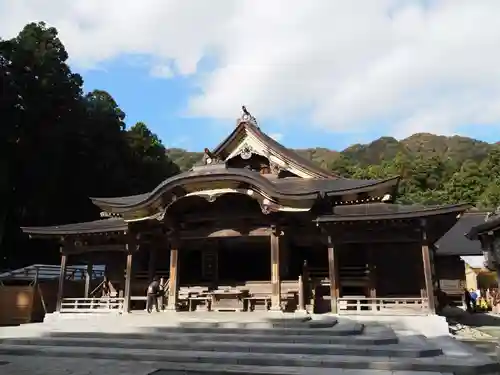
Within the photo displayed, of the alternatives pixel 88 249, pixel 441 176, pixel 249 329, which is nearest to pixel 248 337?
pixel 249 329

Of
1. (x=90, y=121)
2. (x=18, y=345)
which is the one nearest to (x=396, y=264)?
(x=18, y=345)

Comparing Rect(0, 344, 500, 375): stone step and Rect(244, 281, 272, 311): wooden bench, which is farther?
Rect(244, 281, 272, 311): wooden bench

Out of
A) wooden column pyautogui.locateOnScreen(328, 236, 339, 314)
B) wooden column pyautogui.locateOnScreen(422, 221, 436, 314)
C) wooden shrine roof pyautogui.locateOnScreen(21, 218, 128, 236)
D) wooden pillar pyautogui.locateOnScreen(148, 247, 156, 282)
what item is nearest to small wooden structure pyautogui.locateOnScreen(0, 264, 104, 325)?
wooden shrine roof pyautogui.locateOnScreen(21, 218, 128, 236)

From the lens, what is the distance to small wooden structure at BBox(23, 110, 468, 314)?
48.5 ft

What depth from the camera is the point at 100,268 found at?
2736 cm

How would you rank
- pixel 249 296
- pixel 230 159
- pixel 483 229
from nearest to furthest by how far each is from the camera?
pixel 483 229 < pixel 249 296 < pixel 230 159

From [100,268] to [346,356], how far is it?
2197 centimetres

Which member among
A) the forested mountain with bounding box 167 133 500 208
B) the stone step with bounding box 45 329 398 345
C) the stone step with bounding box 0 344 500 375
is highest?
the forested mountain with bounding box 167 133 500 208

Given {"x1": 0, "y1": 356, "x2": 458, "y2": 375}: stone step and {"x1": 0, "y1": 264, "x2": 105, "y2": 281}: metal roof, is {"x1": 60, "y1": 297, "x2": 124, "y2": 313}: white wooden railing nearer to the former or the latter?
{"x1": 0, "y1": 264, "x2": 105, "y2": 281}: metal roof

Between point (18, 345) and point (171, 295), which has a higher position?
point (171, 295)

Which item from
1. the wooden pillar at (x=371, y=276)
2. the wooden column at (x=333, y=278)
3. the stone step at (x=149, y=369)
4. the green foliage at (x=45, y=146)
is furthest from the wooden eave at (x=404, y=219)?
the green foliage at (x=45, y=146)

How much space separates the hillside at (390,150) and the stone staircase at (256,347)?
88.1 m

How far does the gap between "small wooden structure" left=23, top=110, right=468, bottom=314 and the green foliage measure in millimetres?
12256

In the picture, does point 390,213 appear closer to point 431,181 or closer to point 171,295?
point 171,295
